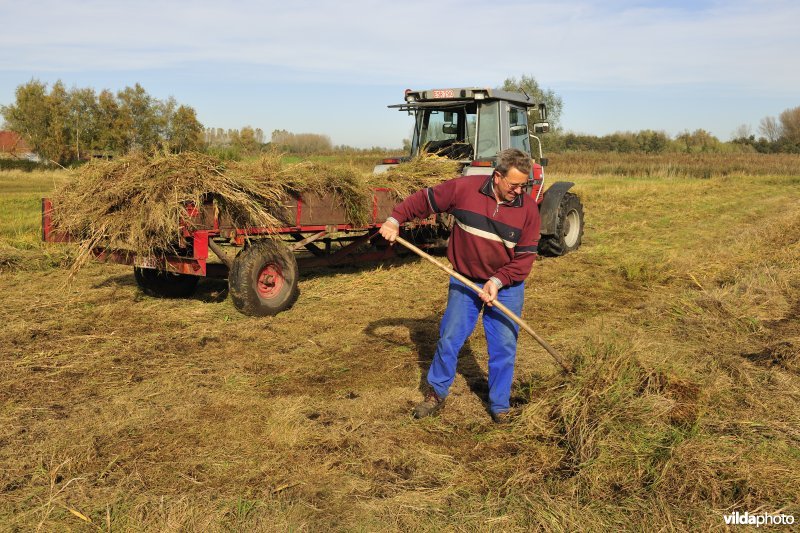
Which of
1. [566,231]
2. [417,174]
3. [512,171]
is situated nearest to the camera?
[512,171]

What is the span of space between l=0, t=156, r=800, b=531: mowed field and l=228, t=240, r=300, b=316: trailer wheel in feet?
0.53

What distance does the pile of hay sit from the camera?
576 cm

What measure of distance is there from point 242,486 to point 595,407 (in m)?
1.93

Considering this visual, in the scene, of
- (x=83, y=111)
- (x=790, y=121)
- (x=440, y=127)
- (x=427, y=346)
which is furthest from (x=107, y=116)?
(x=790, y=121)

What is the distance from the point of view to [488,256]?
4082 mm

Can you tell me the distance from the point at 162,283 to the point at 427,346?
3.21 m

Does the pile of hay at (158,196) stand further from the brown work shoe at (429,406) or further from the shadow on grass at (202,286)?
the brown work shoe at (429,406)

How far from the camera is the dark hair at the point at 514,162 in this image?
3.85 meters

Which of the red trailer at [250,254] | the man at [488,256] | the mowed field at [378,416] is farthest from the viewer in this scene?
the red trailer at [250,254]

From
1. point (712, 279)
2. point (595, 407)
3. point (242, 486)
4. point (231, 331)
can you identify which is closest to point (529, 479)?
point (595, 407)

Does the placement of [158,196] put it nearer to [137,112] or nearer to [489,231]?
[489,231]

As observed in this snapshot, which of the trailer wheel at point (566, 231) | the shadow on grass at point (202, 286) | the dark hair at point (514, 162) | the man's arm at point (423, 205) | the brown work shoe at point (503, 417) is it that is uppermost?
the dark hair at point (514, 162)

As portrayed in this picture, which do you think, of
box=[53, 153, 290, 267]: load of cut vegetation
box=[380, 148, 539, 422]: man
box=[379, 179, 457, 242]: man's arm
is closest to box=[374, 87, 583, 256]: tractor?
box=[53, 153, 290, 267]: load of cut vegetation

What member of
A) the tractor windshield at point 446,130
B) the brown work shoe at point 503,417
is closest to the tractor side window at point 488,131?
the tractor windshield at point 446,130
